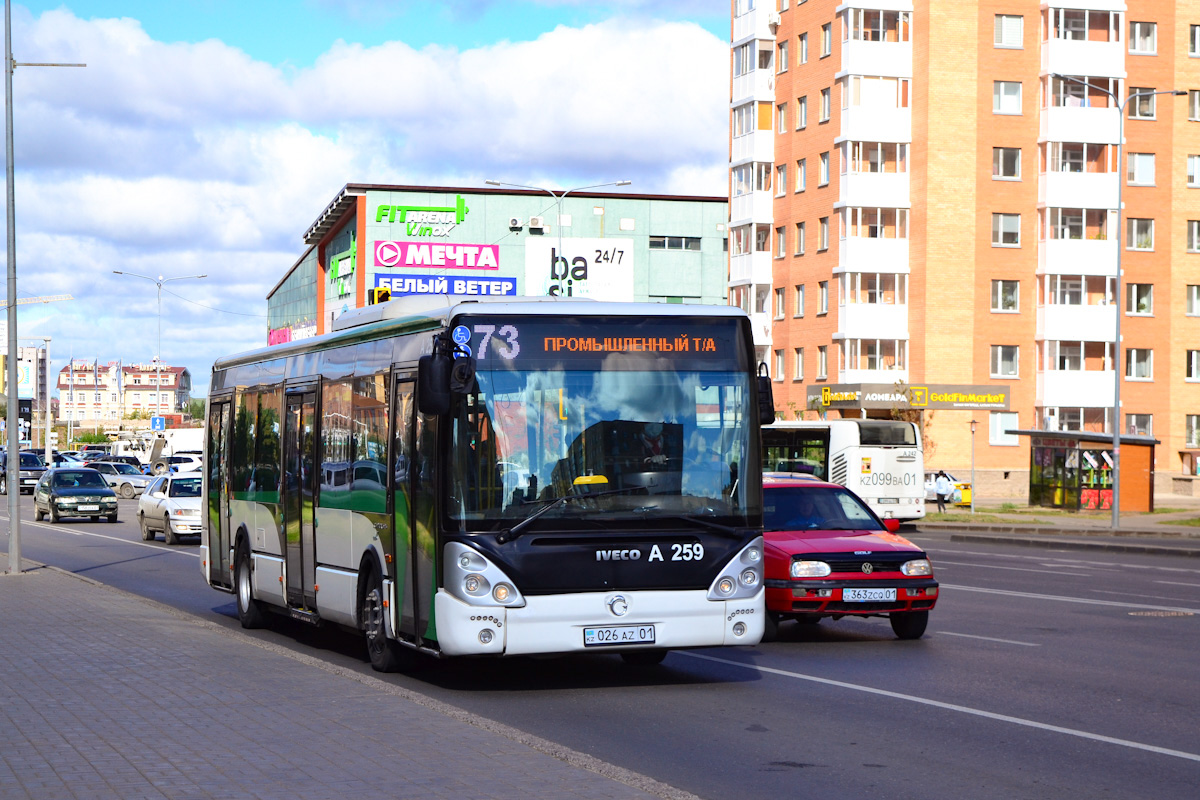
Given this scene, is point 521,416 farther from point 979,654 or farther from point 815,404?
point 815,404

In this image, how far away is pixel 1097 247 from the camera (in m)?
67.1

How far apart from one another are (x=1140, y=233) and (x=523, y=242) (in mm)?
34549

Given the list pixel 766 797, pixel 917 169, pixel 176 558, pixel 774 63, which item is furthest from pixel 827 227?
pixel 766 797

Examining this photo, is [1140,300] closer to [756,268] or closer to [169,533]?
[756,268]

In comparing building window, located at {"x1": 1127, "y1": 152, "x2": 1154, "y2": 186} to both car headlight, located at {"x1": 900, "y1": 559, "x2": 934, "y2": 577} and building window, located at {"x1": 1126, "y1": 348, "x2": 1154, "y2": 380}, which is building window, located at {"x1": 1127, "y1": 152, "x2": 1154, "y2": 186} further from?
car headlight, located at {"x1": 900, "y1": 559, "x2": 934, "y2": 577}

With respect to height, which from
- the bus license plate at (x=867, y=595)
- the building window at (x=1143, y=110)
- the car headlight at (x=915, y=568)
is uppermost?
the building window at (x=1143, y=110)

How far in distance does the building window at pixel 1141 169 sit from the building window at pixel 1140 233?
64.6 inches

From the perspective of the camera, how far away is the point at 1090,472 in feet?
160

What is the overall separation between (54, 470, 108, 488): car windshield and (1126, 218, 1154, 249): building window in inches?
1755

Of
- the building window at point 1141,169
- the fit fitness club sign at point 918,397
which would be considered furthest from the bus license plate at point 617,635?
the building window at point 1141,169

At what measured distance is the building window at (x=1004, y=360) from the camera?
6688 centimetres

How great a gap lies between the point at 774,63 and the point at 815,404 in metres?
17.7

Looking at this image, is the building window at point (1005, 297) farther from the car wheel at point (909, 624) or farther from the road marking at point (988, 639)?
the car wheel at point (909, 624)

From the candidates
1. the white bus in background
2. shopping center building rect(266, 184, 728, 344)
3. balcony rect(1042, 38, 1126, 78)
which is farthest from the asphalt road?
shopping center building rect(266, 184, 728, 344)
